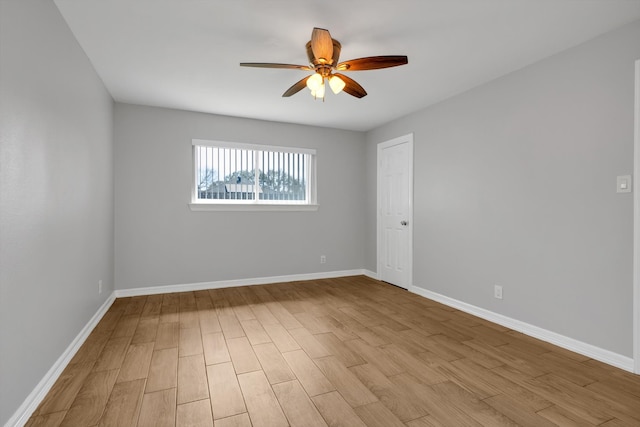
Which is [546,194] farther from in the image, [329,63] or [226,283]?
[226,283]

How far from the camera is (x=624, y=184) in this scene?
2236 mm

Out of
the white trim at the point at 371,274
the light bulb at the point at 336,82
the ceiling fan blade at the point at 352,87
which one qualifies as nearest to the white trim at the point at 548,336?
the white trim at the point at 371,274

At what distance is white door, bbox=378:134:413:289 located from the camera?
435 centimetres

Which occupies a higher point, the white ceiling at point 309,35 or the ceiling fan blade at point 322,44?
the white ceiling at point 309,35

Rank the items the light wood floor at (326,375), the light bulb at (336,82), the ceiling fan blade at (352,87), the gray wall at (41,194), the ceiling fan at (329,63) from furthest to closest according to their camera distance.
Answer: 1. the ceiling fan blade at (352,87)
2. the light bulb at (336,82)
3. the ceiling fan at (329,63)
4. the light wood floor at (326,375)
5. the gray wall at (41,194)

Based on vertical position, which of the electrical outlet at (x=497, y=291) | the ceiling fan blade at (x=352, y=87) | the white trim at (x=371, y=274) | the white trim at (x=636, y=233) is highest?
the ceiling fan blade at (x=352, y=87)

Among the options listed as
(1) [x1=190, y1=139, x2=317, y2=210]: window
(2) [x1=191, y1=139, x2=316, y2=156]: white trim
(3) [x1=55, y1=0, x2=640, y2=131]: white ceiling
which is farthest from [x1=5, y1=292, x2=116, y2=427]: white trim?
(2) [x1=191, y1=139, x2=316, y2=156]: white trim

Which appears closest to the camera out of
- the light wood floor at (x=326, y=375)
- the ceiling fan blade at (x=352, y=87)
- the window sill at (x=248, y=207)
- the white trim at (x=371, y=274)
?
the light wood floor at (x=326, y=375)

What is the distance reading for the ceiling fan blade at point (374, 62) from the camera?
2156mm

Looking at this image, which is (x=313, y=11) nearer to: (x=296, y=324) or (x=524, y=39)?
(x=524, y=39)

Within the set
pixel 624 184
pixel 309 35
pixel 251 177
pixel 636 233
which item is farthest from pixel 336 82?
pixel 251 177

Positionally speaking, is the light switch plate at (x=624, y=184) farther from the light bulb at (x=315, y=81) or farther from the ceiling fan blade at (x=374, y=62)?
the light bulb at (x=315, y=81)

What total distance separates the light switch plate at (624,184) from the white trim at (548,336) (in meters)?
1.17

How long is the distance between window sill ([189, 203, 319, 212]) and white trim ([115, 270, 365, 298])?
101 cm
